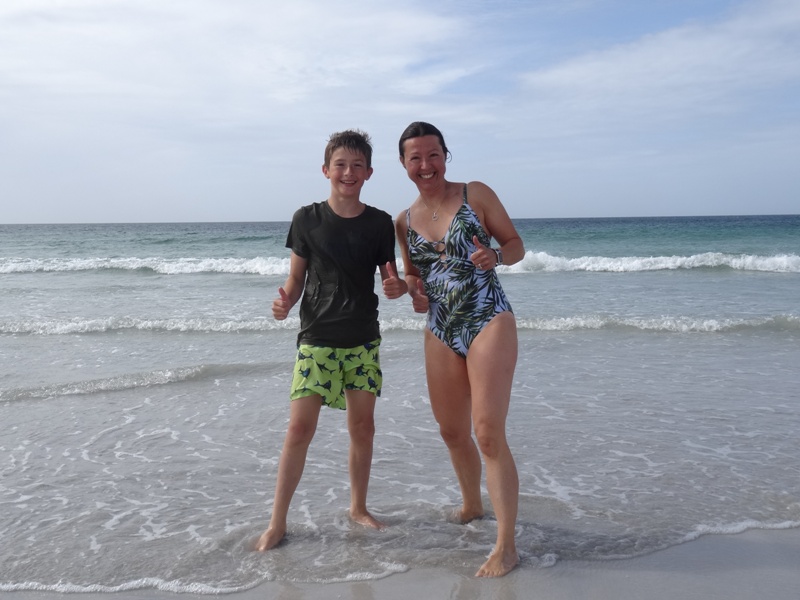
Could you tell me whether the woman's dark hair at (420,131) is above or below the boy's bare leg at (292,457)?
above

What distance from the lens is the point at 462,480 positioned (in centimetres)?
403

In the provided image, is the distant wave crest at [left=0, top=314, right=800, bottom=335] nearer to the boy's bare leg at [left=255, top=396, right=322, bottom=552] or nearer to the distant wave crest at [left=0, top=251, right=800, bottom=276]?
→ the boy's bare leg at [left=255, top=396, right=322, bottom=552]

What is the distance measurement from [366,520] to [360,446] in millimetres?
455

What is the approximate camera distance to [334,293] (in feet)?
12.2

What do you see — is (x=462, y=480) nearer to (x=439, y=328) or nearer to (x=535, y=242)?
(x=439, y=328)

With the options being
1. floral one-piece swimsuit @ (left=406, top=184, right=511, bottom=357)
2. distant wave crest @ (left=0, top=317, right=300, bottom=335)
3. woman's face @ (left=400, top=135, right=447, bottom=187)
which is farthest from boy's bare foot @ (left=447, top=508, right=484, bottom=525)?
distant wave crest @ (left=0, top=317, right=300, bottom=335)

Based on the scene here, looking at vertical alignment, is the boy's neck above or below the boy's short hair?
below

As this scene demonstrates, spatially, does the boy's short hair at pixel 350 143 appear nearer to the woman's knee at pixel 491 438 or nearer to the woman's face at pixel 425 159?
the woman's face at pixel 425 159

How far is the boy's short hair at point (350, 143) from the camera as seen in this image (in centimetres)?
373

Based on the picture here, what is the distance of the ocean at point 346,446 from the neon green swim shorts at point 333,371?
2.66ft

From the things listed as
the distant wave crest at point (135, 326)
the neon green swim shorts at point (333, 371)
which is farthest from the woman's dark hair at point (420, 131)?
the distant wave crest at point (135, 326)

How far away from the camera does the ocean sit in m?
3.75

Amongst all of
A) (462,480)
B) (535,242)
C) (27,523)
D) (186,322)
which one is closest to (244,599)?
(462,480)

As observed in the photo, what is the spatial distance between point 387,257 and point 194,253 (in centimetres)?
2935
